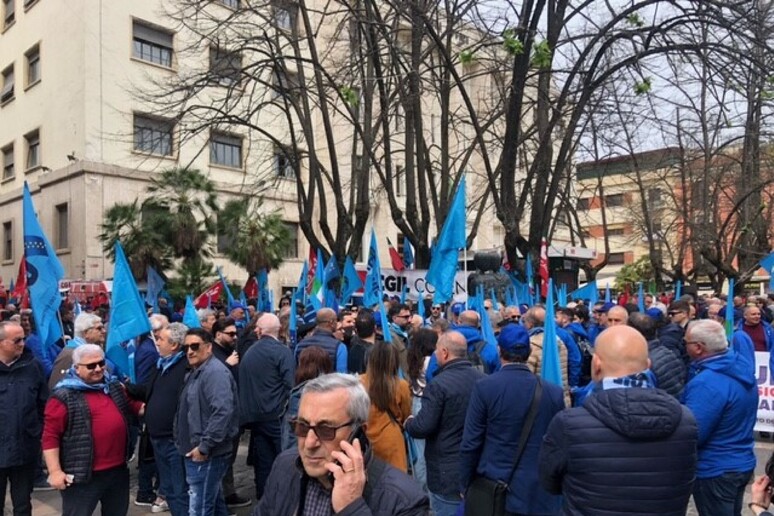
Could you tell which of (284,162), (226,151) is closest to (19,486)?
(284,162)

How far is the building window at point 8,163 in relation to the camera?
2902 cm

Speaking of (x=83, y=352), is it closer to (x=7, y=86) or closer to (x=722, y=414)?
(x=722, y=414)

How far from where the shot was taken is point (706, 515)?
392cm

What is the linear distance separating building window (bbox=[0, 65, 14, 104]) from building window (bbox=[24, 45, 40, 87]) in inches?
70.8

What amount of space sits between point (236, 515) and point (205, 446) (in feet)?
5.72

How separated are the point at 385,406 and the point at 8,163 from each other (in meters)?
30.6

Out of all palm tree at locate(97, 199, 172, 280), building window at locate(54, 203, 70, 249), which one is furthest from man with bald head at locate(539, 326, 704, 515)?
building window at locate(54, 203, 70, 249)

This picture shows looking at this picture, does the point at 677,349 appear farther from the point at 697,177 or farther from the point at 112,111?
the point at 112,111

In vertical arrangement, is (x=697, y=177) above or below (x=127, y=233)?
above

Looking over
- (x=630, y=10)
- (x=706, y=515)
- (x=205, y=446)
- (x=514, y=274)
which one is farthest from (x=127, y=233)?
(x=706, y=515)

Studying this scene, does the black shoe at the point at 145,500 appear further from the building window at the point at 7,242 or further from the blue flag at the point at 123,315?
the building window at the point at 7,242

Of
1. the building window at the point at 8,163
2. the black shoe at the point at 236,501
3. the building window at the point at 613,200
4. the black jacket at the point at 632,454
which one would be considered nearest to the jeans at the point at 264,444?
the black shoe at the point at 236,501

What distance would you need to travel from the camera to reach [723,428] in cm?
380

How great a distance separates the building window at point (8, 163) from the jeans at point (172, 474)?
28156 mm
